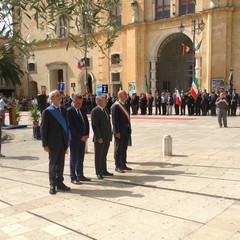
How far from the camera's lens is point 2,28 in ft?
12.9

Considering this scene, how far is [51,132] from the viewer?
596cm

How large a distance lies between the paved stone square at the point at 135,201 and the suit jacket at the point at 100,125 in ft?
2.81

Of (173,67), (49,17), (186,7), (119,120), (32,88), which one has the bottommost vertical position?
(119,120)

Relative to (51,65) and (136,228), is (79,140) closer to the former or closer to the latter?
(136,228)

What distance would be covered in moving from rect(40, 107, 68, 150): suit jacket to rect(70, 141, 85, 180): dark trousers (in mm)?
590

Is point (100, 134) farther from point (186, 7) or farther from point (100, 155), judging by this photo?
point (186, 7)

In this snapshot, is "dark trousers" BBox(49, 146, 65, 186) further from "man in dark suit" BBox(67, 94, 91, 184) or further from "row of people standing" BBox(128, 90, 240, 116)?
"row of people standing" BBox(128, 90, 240, 116)

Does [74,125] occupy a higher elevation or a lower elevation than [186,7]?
lower

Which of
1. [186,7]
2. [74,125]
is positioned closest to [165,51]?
[186,7]

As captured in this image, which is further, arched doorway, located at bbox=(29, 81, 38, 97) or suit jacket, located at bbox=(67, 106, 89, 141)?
arched doorway, located at bbox=(29, 81, 38, 97)

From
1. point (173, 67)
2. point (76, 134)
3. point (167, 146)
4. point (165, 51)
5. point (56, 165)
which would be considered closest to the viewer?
point (56, 165)

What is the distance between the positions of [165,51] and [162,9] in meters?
3.97

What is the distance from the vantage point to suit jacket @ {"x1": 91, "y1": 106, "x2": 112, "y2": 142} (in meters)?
6.91

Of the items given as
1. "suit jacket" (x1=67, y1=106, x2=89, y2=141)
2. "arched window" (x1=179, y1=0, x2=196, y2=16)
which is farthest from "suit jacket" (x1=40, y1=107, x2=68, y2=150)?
"arched window" (x1=179, y1=0, x2=196, y2=16)
